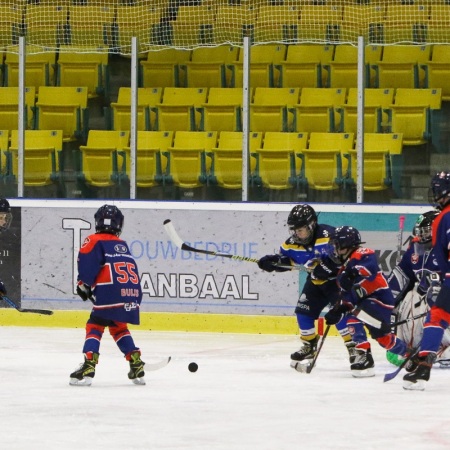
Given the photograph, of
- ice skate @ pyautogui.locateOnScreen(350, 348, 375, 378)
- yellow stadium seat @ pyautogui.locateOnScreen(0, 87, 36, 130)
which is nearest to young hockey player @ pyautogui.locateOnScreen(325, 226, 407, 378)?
ice skate @ pyautogui.locateOnScreen(350, 348, 375, 378)

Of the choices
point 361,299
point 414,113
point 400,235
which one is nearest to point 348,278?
point 361,299

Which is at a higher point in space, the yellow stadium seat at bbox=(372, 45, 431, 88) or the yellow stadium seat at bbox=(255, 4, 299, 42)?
A: the yellow stadium seat at bbox=(255, 4, 299, 42)

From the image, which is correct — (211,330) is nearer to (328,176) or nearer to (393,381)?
(328,176)

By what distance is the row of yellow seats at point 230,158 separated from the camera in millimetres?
10414

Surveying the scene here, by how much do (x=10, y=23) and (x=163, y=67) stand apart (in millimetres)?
1331

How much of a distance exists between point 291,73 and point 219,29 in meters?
0.72

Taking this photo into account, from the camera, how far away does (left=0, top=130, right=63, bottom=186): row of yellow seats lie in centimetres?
1084

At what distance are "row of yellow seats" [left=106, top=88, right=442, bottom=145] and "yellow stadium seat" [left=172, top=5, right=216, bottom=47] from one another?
0.41 meters

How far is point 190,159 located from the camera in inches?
425

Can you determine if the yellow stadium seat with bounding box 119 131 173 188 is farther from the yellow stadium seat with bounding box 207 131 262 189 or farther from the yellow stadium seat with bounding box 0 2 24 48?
the yellow stadium seat with bounding box 0 2 24 48

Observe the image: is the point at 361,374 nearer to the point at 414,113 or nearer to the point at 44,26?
the point at 414,113

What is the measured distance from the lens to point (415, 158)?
10258 mm

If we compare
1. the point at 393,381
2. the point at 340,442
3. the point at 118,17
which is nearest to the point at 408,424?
the point at 340,442

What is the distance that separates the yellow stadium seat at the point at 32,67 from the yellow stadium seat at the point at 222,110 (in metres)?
1.36
